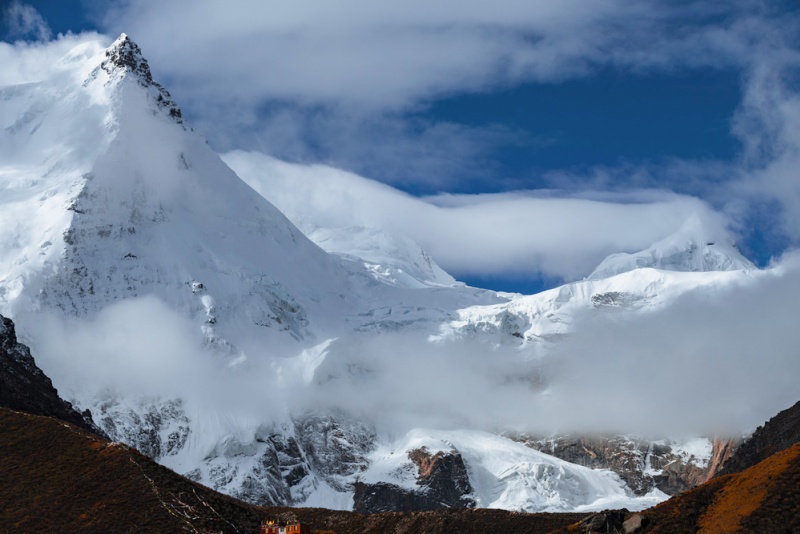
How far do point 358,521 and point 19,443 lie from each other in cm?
5347

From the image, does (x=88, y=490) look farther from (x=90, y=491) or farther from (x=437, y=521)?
(x=437, y=521)

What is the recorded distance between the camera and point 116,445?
132 metres

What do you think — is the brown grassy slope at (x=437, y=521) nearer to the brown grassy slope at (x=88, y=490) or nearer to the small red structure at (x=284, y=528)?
the brown grassy slope at (x=88, y=490)

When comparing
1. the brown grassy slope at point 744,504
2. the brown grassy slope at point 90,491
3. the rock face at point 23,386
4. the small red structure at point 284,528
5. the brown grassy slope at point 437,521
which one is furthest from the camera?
the rock face at point 23,386

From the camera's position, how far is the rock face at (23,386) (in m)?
163

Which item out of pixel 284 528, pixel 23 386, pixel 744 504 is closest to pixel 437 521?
pixel 284 528

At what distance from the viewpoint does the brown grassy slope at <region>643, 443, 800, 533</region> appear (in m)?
111

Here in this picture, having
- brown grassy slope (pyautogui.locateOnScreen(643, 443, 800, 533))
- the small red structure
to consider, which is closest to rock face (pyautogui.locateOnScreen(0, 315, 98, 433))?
the small red structure

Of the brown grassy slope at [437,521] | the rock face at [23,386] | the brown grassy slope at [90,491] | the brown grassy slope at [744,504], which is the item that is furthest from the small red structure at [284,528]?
the rock face at [23,386]

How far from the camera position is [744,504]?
115 m

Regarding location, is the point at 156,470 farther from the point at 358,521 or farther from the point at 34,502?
the point at 358,521

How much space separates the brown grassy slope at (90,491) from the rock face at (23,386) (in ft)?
93.3

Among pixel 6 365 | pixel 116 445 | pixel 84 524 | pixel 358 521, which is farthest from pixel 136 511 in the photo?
pixel 6 365

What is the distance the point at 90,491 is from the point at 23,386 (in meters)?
54.2
